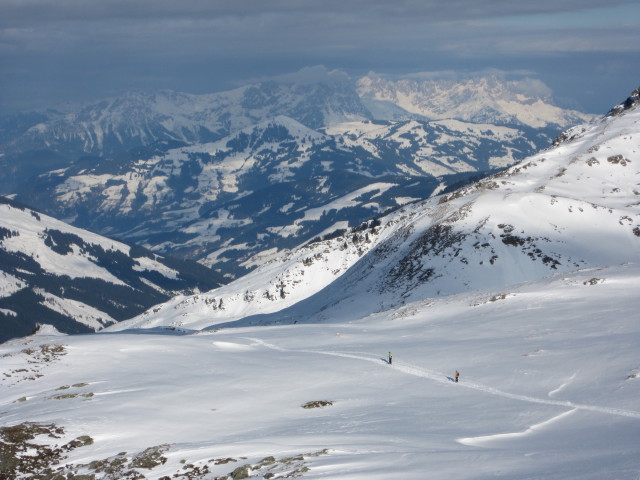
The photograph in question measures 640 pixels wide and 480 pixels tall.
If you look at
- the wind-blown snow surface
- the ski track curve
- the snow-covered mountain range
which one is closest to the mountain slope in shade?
the snow-covered mountain range

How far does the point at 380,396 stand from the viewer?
47.0 meters

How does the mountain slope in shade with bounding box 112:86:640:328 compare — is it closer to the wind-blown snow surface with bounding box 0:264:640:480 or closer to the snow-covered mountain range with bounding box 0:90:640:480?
the snow-covered mountain range with bounding box 0:90:640:480

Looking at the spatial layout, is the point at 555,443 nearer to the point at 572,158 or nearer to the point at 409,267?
the point at 409,267

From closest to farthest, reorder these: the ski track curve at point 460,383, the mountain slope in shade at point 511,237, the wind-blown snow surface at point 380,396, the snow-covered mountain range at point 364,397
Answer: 1. the wind-blown snow surface at point 380,396
2. the snow-covered mountain range at point 364,397
3. the ski track curve at point 460,383
4. the mountain slope in shade at point 511,237

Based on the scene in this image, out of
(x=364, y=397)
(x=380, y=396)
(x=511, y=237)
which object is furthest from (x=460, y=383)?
(x=511, y=237)

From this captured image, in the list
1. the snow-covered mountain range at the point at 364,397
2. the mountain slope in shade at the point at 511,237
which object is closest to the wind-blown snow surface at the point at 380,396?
the snow-covered mountain range at the point at 364,397

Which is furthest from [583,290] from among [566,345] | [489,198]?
[489,198]

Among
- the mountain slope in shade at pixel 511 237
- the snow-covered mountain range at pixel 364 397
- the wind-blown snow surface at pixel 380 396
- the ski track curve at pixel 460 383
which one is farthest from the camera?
the mountain slope in shade at pixel 511 237

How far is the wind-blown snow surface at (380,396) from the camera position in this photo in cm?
3155

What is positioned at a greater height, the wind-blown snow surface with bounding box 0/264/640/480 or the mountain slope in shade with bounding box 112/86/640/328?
the mountain slope in shade with bounding box 112/86/640/328

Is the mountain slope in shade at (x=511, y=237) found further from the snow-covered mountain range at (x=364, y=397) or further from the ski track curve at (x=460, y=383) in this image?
the ski track curve at (x=460, y=383)

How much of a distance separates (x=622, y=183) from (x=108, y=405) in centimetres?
14199

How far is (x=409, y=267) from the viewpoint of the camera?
135000mm

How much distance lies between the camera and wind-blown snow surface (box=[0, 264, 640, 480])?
104 ft
